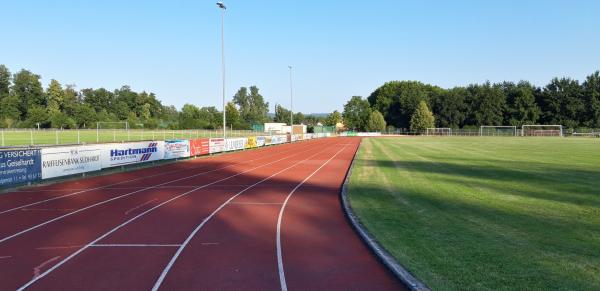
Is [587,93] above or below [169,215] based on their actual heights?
above

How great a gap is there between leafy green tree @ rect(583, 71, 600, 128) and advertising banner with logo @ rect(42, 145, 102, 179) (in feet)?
337

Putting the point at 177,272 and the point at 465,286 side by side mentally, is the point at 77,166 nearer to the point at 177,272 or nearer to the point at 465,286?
the point at 177,272

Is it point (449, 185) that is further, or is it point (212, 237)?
point (449, 185)

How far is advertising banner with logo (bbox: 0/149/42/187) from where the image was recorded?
15.3 metres

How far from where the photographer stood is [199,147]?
3155 centimetres

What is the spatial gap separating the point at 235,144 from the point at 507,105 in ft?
285

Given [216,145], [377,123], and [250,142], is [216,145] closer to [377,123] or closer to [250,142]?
[250,142]

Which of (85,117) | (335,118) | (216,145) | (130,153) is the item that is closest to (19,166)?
(130,153)

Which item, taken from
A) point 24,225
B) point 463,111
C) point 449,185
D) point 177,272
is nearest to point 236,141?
point 449,185

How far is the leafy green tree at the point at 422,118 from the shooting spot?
4345 inches

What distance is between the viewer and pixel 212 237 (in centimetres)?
889

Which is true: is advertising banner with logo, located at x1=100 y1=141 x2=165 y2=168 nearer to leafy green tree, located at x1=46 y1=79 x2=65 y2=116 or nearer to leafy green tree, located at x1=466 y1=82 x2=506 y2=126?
leafy green tree, located at x1=46 y1=79 x2=65 y2=116

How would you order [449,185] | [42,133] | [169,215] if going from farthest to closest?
[42,133] < [449,185] < [169,215]

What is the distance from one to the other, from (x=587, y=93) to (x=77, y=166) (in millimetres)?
106256
